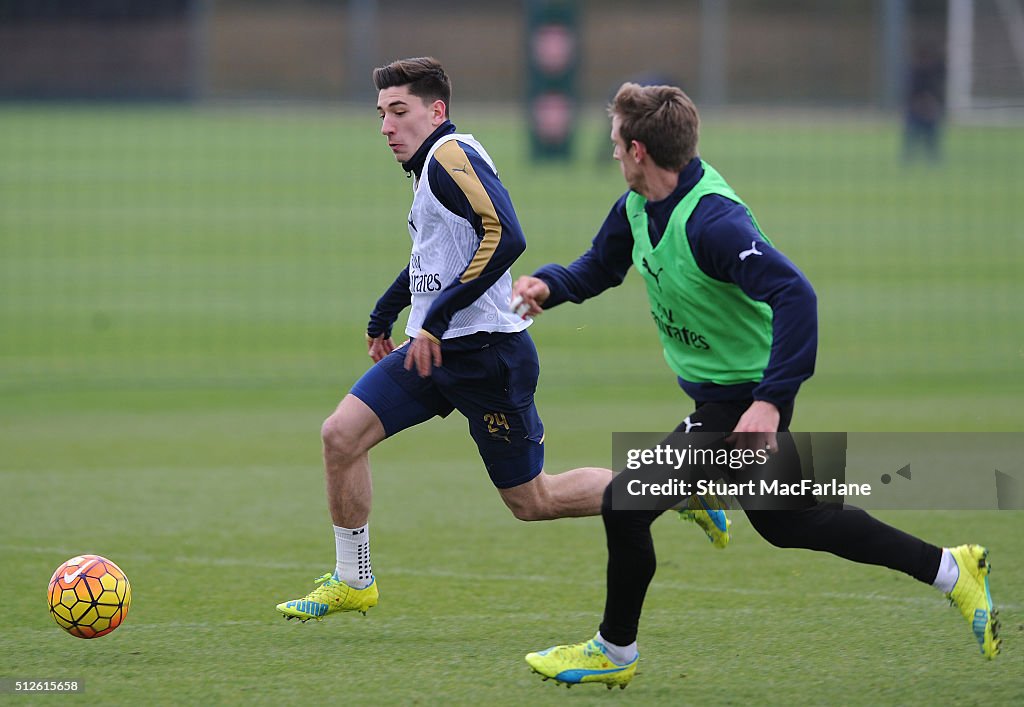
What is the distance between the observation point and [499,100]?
23.4 m

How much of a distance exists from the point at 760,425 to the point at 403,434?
19.2ft

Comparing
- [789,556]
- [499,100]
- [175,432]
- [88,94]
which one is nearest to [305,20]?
[499,100]

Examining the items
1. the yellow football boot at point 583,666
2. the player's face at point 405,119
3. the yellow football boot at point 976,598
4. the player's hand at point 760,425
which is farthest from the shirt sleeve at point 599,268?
the yellow football boot at point 976,598

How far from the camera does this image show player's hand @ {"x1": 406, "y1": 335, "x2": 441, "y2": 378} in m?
Result: 5.47

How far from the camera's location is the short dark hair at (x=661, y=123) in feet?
16.4

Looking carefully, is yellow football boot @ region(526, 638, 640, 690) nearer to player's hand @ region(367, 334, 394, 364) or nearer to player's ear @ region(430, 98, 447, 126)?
player's hand @ region(367, 334, 394, 364)

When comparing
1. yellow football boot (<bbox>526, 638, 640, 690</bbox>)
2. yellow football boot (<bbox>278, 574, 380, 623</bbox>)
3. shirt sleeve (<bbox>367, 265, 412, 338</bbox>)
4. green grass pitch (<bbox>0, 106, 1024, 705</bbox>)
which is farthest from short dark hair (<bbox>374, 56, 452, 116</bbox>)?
yellow football boot (<bbox>526, 638, 640, 690</bbox>)

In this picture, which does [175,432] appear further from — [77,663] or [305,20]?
[305,20]

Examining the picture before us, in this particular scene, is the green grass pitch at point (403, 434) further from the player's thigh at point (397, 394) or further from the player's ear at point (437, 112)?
the player's ear at point (437, 112)

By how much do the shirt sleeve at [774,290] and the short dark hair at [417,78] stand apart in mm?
1490

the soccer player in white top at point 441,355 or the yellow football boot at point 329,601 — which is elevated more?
the soccer player in white top at point 441,355

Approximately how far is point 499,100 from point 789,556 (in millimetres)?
17173

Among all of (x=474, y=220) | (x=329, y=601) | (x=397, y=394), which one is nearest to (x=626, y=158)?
(x=474, y=220)

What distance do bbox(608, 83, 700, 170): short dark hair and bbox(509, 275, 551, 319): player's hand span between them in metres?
0.67
